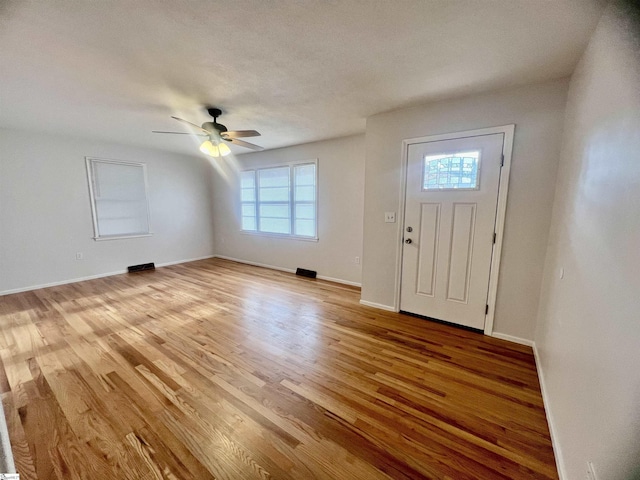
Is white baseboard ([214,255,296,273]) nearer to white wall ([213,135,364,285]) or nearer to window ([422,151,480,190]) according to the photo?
white wall ([213,135,364,285])

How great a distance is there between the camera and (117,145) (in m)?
4.61

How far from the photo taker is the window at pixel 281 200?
4.64 m

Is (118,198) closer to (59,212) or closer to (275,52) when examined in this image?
(59,212)

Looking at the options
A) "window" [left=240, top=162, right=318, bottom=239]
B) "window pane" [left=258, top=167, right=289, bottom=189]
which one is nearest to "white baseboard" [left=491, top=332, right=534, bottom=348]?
"window" [left=240, top=162, right=318, bottom=239]

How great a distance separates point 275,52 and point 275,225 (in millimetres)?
3614

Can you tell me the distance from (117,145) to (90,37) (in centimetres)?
367

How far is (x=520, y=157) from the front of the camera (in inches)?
91.0

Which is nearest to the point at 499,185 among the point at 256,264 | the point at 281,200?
the point at 281,200

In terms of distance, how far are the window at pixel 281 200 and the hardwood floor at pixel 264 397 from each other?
2087mm

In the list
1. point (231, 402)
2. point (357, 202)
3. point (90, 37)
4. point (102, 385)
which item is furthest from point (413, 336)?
point (90, 37)

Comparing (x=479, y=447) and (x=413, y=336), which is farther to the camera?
(x=413, y=336)

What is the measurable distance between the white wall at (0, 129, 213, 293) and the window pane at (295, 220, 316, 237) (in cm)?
289

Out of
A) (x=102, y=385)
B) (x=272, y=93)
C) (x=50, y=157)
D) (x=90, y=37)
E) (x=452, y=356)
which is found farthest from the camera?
(x=50, y=157)

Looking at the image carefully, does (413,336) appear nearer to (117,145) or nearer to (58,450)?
(58,450)
